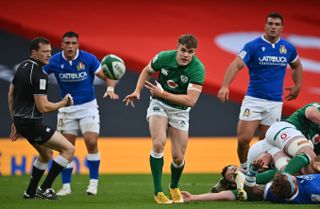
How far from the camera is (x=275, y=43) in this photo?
1262cm

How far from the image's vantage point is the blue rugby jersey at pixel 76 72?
39.8 ft

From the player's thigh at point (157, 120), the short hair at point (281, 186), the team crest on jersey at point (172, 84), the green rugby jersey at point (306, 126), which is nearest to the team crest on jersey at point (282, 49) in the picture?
the green rugby jersey at point (306, 126)

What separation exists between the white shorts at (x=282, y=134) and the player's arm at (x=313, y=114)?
0.75 ft

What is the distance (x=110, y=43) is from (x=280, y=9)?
4.18 metres

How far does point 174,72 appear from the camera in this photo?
1046 cm

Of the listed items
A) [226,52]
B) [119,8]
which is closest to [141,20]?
[119,8]

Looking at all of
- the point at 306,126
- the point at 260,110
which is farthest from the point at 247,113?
the point at 306,126

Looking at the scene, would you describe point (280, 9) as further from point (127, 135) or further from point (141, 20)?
point (127, 135)

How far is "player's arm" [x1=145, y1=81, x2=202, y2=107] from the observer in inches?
392

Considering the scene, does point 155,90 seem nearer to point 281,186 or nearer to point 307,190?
point 281,186

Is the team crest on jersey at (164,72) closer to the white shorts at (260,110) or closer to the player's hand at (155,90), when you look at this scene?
the player's hand at (155,90)

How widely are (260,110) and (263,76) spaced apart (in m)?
0.51

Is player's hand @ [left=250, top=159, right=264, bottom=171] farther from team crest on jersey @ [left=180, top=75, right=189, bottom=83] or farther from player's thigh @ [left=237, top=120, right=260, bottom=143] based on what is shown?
player's thigh @ [left=237, top=120, right=260, bottom=143]

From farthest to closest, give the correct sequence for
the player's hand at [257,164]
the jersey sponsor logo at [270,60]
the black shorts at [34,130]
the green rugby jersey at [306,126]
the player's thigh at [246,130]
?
the jersey sponsor logo at [270,60], the player's thigh at [246,130], the green rugby jersey at [306,126], the black shorts at [34,130], the player's hand at [257,164]
